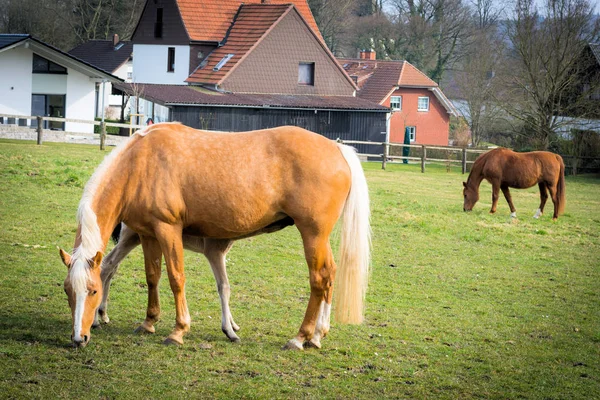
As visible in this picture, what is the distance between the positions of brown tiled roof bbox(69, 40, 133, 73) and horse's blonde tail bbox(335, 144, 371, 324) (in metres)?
53.2

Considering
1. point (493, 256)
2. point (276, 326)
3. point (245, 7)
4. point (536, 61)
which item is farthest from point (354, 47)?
point (276, 326)

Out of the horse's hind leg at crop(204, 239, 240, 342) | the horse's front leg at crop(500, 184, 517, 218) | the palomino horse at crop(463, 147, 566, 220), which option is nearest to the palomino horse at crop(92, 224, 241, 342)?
the horse's hind leg at crop(204, 239, 240, 342)

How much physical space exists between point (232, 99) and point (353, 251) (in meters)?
32.0

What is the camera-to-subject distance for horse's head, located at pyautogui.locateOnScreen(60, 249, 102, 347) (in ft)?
18.3

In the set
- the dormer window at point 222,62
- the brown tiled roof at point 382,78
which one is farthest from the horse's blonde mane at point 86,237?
the brown tiled roof at point 382,78

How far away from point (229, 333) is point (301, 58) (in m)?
37.7

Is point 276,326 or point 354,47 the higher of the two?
point 354,47

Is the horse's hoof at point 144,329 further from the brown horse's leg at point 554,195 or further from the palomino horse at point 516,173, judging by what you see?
the brown horse's leg at point 554,195

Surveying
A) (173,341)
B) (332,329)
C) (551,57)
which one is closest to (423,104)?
(551,57)

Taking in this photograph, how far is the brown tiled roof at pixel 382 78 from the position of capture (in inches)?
2031

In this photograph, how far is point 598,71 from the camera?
3775 centimetres

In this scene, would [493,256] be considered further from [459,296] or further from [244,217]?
[244,217]

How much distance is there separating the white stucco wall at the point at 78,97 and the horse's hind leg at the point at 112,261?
3161cm

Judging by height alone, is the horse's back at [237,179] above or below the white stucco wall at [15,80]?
below
